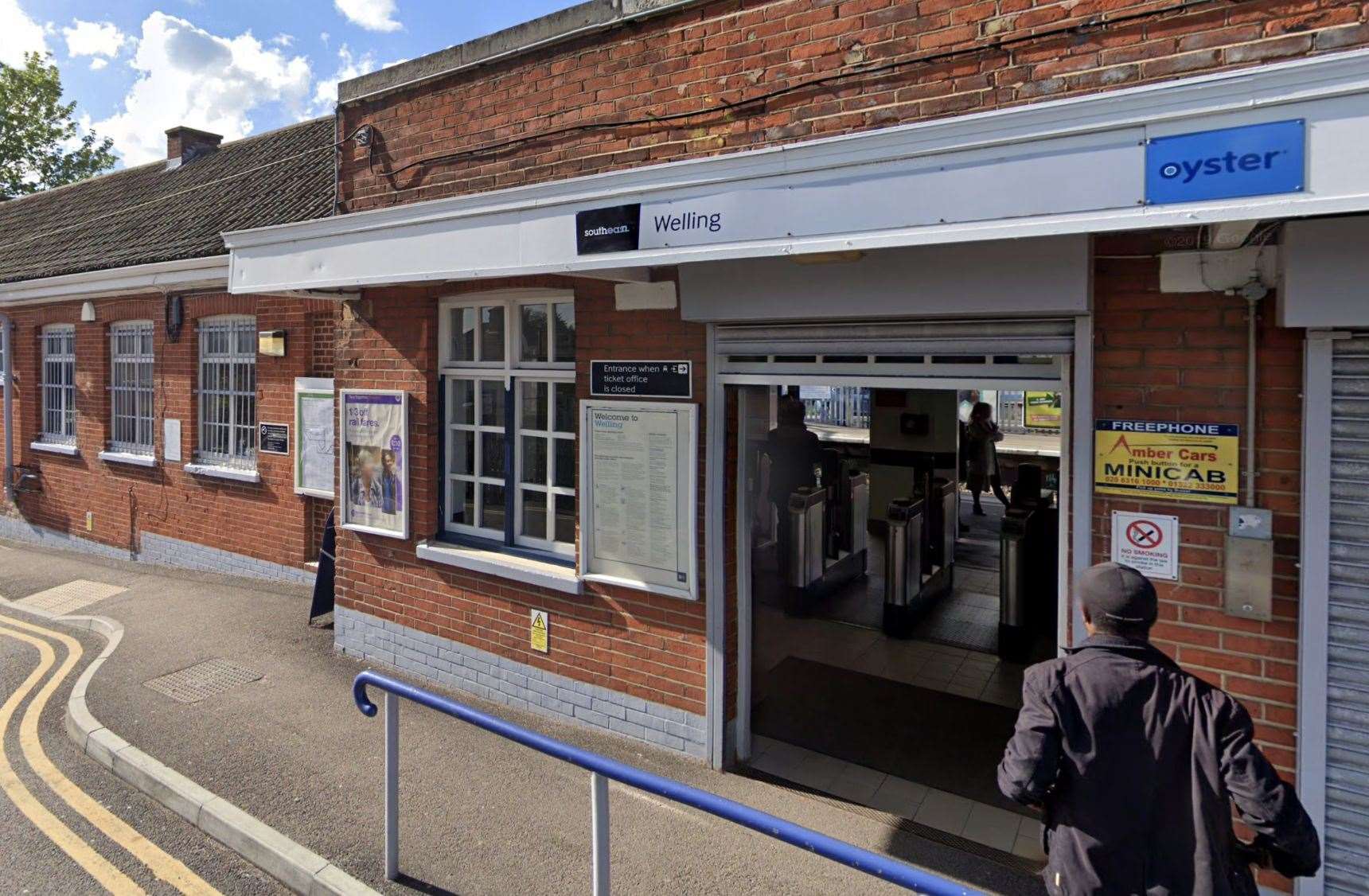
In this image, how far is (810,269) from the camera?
14.5 ft

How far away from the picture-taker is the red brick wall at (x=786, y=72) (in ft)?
11.3

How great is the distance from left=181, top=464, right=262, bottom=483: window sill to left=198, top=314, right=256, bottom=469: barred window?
9 centimetres

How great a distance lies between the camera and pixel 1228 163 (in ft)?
9.12

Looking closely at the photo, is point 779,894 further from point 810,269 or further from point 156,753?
point 156,753

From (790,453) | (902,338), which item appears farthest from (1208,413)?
(790,453)

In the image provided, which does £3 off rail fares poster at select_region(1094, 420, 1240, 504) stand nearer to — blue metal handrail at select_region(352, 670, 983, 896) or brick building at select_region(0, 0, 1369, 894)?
brick building at select_region(0, 0, 1369, 894)

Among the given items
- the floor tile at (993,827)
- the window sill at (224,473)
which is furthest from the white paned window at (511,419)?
the window sill at (224,473)

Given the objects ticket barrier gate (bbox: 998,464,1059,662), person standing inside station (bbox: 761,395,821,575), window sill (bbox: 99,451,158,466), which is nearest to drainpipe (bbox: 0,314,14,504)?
window sill (bbox: 99,451,158,466)

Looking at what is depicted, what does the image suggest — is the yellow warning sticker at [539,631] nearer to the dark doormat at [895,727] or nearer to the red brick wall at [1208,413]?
the dark doormat at [895,727]

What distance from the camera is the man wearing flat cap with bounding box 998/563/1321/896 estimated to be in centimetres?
227

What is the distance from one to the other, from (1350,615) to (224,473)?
417 inches

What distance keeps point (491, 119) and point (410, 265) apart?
136 cm

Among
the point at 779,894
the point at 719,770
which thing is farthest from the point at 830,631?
the point at 779,894

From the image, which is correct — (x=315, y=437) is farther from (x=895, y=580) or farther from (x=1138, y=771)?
(x=1138, y=771)
